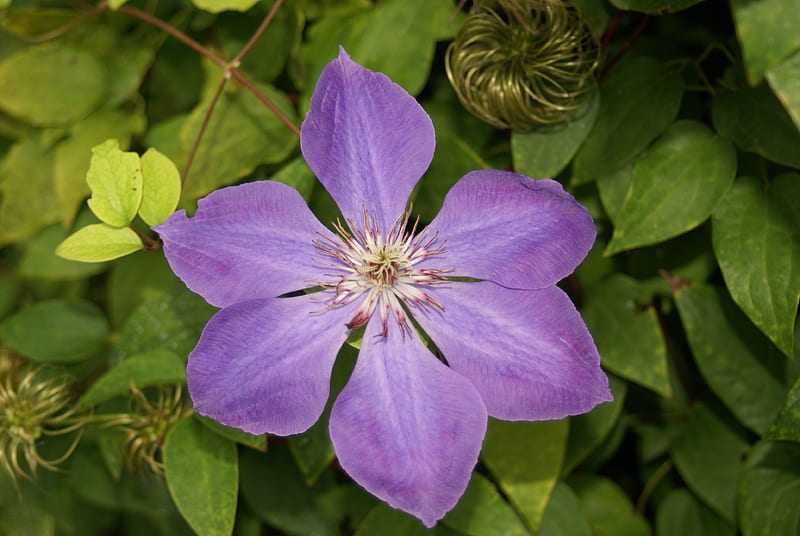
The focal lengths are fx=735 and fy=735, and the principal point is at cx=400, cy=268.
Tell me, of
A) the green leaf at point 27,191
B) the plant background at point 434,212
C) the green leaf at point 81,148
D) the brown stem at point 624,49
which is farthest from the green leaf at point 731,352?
the green leaf at point 27,191

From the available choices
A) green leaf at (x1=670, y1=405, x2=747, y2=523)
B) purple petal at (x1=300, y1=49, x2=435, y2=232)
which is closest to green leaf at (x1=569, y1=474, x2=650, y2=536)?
green leaf at (x1=670, y1=405, x2=747, y2=523)

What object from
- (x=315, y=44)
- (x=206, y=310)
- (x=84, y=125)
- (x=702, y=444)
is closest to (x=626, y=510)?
(x=702, y=444)

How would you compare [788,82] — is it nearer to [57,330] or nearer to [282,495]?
[282,495]

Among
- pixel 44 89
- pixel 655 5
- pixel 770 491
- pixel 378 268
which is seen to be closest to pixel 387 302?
pixel 378 268

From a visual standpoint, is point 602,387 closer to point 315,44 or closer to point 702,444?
point 702,444

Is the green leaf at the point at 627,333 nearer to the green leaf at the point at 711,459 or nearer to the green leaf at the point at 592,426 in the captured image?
the green leaf at the point at 592,426

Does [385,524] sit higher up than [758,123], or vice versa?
[758,123]
